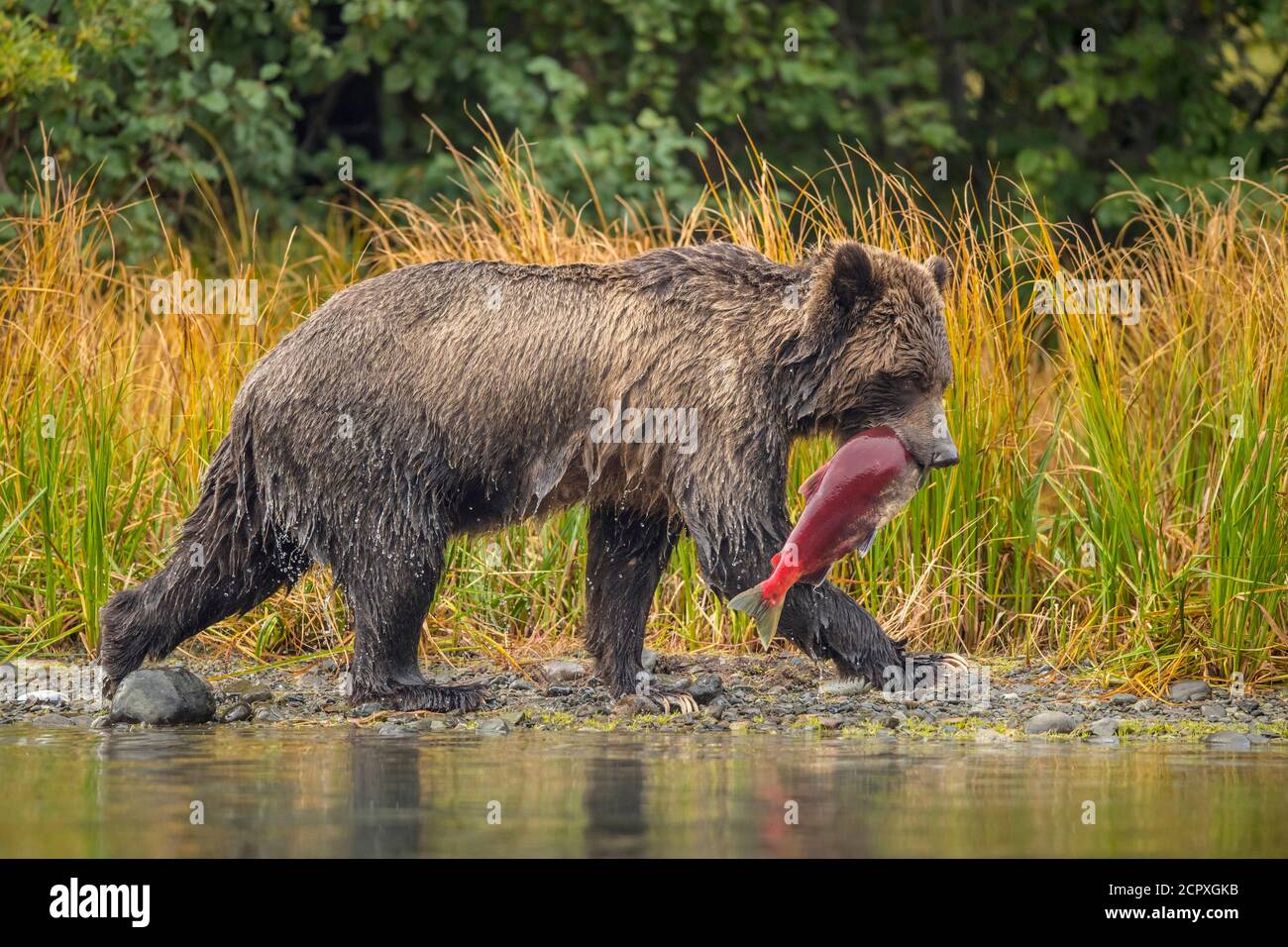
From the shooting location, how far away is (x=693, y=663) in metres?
8.72

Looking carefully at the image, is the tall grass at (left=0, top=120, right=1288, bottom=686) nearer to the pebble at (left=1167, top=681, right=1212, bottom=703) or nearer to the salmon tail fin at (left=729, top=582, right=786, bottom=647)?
the pebble at (left=1167, top=681, right=1212, bottom=703)

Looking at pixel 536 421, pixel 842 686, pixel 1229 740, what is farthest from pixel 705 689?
pixel 1229 740

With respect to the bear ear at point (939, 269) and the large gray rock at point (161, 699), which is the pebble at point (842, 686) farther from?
the large gray rock at point (161, 699)

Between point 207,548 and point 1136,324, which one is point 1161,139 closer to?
point 1136,324

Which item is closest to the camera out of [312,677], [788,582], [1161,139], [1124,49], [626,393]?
[788,582]

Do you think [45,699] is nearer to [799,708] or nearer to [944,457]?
[799,708]

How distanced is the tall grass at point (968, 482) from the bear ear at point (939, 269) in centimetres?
97

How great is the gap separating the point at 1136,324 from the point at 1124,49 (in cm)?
737

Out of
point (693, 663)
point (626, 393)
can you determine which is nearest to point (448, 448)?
point (626, 393)

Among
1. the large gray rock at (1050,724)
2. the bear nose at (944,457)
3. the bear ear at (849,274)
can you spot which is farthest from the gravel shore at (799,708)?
the bear ear at (849,274)

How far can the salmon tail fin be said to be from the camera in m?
6.89

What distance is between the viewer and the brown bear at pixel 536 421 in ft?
24.0

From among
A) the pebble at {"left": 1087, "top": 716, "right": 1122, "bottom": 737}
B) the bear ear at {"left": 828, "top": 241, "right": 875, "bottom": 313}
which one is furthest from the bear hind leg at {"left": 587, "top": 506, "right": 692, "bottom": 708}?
the pebble at {"left": 1087, "top": 716, "right": 1122, "bottom": 737}

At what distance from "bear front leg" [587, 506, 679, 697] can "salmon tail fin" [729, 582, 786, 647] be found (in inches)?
38.5
